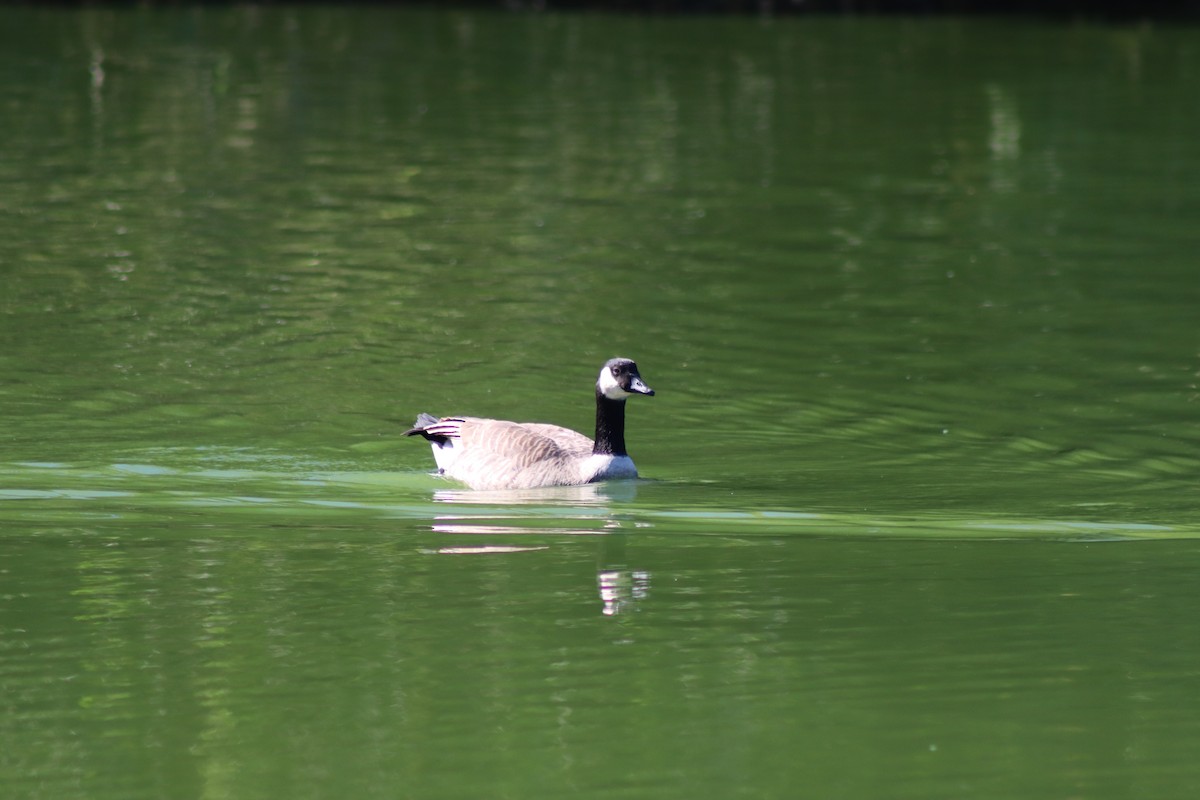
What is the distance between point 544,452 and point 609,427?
509 mm

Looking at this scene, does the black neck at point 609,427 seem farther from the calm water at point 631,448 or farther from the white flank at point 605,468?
the calm water at point 631,448

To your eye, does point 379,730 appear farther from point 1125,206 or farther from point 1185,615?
point 1125,206

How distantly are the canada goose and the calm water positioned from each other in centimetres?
26

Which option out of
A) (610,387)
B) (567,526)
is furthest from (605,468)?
(567,526)

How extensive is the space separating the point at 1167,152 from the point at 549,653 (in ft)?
80.5

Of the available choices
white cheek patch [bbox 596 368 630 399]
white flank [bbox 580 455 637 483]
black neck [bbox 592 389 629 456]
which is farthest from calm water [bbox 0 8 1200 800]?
white cheek patch [bbox 596 368 630 399]

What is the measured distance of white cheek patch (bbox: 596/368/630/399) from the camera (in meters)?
14.7

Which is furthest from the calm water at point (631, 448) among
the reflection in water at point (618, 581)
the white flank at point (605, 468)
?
the white flank at point (605, 468)

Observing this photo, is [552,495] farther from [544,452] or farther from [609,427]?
[609,427]

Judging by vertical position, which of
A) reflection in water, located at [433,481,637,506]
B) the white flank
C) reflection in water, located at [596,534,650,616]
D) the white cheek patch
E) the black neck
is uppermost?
the white cheek patch

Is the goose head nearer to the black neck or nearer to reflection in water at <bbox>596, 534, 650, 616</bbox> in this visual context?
the black neck

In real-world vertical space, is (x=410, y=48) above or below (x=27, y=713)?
above

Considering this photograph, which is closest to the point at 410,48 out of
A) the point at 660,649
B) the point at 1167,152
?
the point at 1167,152

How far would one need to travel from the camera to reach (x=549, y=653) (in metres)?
10.2
